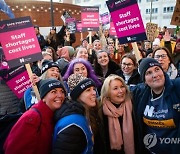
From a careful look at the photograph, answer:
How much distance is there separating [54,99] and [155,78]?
119 cm

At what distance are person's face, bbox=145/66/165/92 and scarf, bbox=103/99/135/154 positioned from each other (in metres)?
0.40

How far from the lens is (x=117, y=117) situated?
2660mm

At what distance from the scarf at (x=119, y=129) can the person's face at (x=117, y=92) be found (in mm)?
95

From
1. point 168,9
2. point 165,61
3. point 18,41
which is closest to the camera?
point 18,41

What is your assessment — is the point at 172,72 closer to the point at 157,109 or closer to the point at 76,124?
the point at 157,109

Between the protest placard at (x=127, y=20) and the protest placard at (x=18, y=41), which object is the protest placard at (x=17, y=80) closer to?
the protest placard at (x=18, y=41)

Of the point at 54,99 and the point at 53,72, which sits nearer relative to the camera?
the point at 54,99

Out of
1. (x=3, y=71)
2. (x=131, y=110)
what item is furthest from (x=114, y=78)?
(x=3, y=71)

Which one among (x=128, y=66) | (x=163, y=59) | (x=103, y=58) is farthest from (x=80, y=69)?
(x=163, y=59)

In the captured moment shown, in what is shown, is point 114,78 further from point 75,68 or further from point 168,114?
point 75,68

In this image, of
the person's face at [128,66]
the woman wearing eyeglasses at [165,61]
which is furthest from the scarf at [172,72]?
the person's face at [128,66]

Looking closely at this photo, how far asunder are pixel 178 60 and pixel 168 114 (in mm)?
2812

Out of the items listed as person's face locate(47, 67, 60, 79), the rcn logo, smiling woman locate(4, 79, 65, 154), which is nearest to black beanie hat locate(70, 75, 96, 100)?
smiling woman locate(4, 79, 65, 154)

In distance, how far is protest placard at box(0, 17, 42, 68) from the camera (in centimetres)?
310
